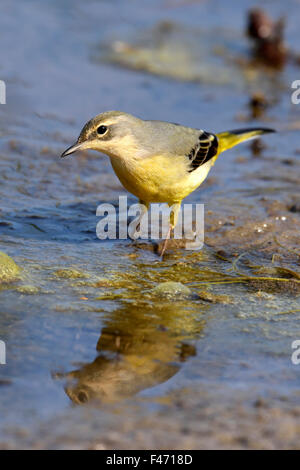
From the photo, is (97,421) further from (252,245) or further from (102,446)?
(252,245)

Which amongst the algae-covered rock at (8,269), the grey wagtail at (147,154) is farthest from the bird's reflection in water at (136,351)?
the grey wagtail at (147,154)

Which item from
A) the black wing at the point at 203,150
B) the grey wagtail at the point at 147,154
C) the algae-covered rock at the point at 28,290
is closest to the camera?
the algae-covered rock at the point at 28,290

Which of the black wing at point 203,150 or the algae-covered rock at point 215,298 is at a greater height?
the black wing at point 203,150

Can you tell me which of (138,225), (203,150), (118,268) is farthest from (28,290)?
(203,150)

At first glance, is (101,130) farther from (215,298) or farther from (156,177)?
(215,298)

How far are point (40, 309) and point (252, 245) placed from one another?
2.32 meters

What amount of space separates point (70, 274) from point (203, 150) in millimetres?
2362

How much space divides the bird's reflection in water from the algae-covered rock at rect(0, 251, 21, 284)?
2.66 ft

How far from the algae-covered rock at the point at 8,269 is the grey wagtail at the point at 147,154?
1.11 metres

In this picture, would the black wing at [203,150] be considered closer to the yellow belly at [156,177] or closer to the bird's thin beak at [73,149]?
the yellow belly at [156,177]

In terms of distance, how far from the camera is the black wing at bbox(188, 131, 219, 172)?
6.58m

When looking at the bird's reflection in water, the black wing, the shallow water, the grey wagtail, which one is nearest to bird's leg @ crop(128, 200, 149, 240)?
the grey wagtail

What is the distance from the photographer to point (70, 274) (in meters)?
5.13

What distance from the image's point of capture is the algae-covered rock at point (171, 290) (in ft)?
16.2
